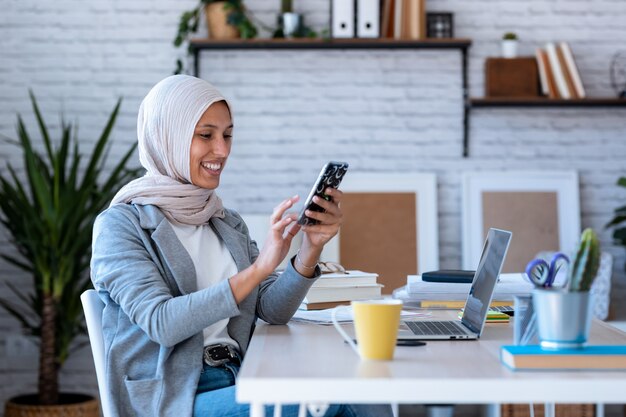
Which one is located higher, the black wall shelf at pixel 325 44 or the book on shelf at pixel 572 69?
the black wall shelf at pixel 325 44

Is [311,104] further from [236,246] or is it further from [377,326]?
[377,326]

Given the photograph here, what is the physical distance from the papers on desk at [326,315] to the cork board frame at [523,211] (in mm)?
2139

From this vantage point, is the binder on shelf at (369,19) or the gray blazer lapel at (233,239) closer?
the gray blazer lapel at (233,239)

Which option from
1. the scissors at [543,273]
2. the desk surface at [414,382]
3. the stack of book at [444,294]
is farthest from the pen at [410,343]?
the stack of book at [444,294]

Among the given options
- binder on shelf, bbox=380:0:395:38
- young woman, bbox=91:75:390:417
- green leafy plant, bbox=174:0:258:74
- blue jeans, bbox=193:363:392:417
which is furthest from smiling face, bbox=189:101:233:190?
binder on shelf, bbox=380:0:395:38

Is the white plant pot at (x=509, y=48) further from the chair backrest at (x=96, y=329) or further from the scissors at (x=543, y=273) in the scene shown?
the scissors at (x=543, y=273)

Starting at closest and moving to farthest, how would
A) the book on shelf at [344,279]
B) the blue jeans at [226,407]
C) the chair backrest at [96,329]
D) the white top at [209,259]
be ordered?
the blue jeans at [226,407] → the chair backrest at [96,329] → the white top at [209,259] → the book on shelf at [344,279]

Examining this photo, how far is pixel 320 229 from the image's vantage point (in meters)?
1.84

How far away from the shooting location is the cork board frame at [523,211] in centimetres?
418

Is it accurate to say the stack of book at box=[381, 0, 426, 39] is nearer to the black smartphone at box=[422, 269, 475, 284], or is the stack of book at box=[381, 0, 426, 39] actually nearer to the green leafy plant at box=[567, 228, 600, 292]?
the black smartphone at box=[422, 269, 475, 284]

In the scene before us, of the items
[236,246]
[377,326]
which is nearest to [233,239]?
[236,246]

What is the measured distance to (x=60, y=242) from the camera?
12.2 feet

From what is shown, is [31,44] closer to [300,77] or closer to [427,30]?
[300,77]

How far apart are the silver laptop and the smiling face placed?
572 millimetres
